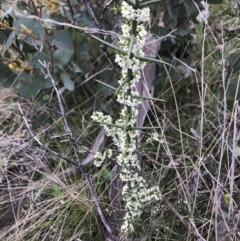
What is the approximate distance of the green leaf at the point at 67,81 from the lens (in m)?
1.41

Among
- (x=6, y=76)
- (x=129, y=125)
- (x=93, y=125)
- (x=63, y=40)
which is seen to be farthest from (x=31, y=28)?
(x=129, y=125)

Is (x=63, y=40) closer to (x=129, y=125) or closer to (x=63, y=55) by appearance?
(x=63, y=55)

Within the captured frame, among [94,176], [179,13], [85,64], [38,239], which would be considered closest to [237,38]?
[179,13]

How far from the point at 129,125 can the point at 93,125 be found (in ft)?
1.73

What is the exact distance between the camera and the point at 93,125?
149 centimetres

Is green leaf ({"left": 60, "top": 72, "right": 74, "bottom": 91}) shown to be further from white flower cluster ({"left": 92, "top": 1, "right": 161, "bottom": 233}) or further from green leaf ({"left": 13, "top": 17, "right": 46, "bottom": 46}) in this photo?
white flower cluster ({"left": 92, "top": 1, "right": 161, "bottom": 233})

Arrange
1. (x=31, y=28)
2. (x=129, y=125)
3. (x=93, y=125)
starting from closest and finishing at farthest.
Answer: (x=129, y=125) < (x=31, y=28) < (x=93, y=125)

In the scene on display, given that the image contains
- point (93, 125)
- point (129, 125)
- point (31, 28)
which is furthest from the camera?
point (93, 125)

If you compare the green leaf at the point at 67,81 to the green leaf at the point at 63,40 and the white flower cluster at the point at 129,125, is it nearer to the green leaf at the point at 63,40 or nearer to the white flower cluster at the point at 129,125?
the green leaf at the point at 63,40

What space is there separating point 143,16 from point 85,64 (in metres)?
0.66

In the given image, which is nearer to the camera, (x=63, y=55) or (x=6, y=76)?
(x=63, y=55)

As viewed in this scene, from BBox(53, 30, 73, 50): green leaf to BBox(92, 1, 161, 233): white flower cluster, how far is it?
0.38 m

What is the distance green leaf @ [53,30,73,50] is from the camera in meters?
1.39

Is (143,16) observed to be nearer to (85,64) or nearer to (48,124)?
(85,64)
